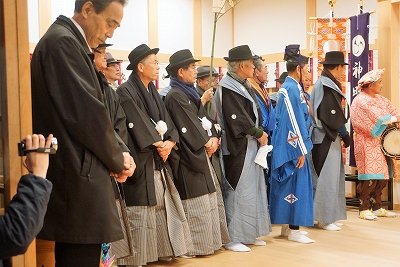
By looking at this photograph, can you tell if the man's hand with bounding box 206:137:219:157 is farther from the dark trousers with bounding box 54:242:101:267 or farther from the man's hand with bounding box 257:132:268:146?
the dark trousers with bounding box 54:242:101:267

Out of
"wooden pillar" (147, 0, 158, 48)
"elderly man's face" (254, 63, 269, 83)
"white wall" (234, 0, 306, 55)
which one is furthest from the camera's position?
"white wall" (234, 0, 306, 55)

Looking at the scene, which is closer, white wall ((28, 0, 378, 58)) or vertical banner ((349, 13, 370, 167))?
vertical banner ((349, 13, 370, 167))

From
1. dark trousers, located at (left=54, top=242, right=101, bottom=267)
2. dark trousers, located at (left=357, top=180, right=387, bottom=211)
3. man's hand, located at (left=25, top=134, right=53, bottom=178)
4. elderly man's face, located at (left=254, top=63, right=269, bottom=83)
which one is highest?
elderly man's face, located at (left=254, top=63, right=269, bottom=83)

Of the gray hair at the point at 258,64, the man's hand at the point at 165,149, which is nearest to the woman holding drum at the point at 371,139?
the gray hair at the point at 258,64

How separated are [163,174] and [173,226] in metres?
0.39

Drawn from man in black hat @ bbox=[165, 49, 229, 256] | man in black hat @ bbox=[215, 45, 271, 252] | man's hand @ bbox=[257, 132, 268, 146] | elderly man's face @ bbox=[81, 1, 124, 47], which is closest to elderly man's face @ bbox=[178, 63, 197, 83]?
man in black hat @ bbox=[165, 49, 229, 256]

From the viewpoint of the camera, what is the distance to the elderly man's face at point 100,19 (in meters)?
2.11

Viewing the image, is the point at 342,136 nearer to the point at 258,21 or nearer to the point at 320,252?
the point at 320,252

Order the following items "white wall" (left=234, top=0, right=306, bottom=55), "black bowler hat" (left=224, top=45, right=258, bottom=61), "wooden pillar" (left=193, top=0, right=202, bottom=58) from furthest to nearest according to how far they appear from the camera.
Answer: "wooden pillar" (left=193, top=0, right=202, bottom=58) → "white wall" (left=234, top=0, right=306, bottom=55) → "black bowler hat" (left=224, top=45, right=258, bottom=61)

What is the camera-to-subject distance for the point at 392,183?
6.13m

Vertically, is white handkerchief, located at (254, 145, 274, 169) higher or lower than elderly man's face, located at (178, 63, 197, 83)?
lower

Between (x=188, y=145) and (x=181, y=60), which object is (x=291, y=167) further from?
(x=181, y=60)

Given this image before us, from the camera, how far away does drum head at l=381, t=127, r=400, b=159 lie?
5.69 meters

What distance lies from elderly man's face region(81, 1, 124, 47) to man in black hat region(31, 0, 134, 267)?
0.13m
